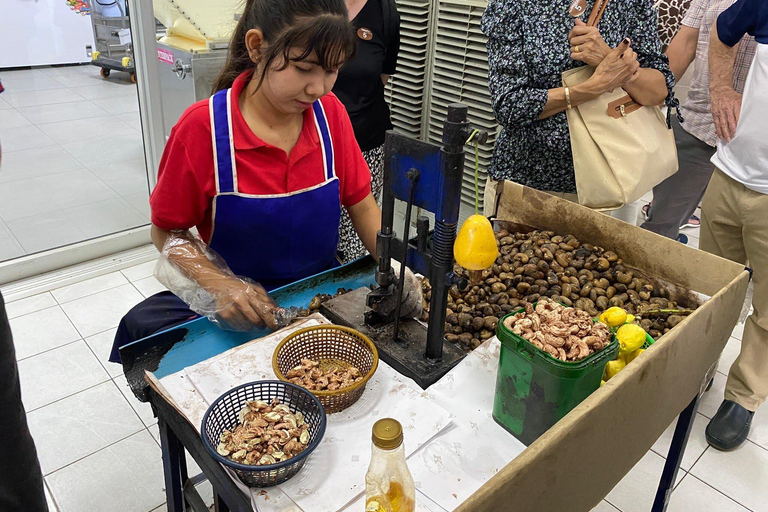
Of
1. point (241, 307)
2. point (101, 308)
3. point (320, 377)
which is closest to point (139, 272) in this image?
point (101, 308)

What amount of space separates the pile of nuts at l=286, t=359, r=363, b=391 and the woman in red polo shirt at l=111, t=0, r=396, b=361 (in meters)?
0.24

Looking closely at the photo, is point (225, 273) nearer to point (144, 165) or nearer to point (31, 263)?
point (31, 263)

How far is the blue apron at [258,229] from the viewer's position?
1.46 m

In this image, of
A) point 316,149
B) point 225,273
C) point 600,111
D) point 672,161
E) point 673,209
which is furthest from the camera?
point 673,209

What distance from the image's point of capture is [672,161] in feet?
6.79

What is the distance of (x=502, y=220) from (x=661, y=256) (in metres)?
0.53

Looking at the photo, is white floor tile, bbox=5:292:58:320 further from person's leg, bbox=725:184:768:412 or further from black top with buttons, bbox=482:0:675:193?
person's leg, bbox=725:184:768:412

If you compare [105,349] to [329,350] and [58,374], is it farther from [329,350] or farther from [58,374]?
[329,350]

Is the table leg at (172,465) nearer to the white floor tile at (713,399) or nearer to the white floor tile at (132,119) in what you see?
the white floor tile at (713,399)

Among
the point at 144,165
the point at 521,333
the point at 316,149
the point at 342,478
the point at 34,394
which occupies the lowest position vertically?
the point at 34,394

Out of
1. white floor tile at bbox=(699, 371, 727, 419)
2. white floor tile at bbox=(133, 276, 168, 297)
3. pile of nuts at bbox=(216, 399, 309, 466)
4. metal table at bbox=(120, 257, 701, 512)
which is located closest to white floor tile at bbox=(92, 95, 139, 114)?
white floor tile at bbox=(133, 276, 168, 297)

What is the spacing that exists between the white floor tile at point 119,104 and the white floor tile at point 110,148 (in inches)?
2.3

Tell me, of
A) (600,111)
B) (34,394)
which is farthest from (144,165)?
(600,111)

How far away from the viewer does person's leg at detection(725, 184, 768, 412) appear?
6.45 feet
